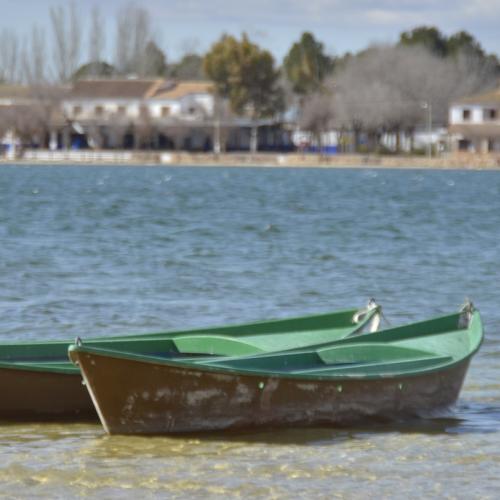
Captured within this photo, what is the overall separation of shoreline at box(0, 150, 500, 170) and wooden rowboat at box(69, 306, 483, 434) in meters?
101

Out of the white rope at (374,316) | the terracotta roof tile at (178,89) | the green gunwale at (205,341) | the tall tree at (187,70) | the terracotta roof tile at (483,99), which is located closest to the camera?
the green gunwale at (205,341)

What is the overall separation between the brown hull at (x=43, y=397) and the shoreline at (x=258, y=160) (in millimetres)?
101451

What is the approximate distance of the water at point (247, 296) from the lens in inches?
428

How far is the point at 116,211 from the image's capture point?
52406mm

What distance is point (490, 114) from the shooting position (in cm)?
11888

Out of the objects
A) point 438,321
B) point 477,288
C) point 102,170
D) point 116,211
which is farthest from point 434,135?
point 438,321

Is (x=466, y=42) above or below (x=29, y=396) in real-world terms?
above

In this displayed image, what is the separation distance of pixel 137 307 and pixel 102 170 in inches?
3658

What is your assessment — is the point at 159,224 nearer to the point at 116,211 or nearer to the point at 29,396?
the point at 116,211

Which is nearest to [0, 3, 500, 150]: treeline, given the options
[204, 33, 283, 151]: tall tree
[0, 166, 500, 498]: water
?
[204, 33, 283, 151]: tall tree

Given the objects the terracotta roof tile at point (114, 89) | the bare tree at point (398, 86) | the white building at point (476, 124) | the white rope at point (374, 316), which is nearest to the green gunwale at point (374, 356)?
the white rope at point (374, 316)

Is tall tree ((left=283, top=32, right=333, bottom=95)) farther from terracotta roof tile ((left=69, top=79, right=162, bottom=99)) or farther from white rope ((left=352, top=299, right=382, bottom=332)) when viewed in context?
white rope ((left=352, top=299, right=382, bottom=332))

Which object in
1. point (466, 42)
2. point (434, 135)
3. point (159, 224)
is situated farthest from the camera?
point (466, 42)

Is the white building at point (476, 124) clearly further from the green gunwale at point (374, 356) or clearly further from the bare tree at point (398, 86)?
the green gunwale at point (374, 356)
